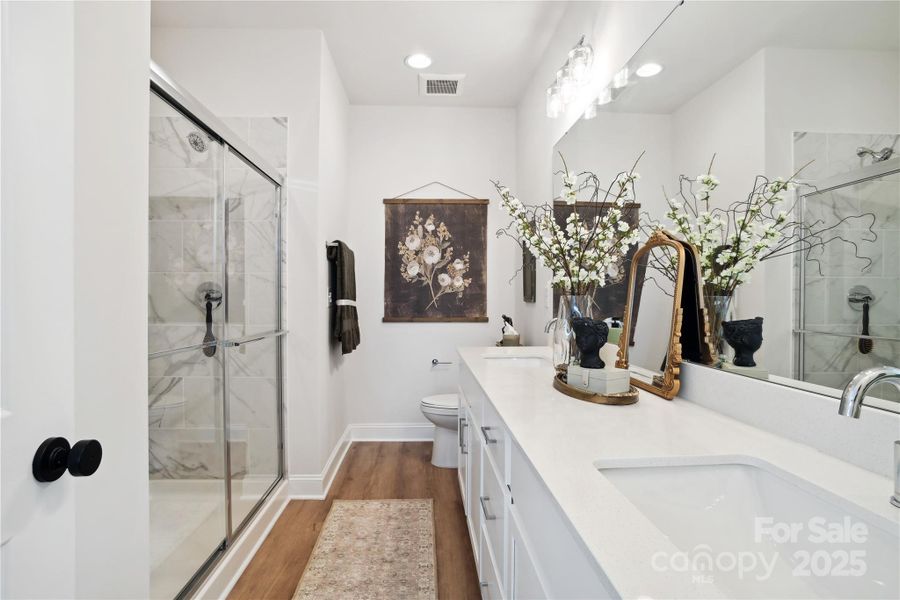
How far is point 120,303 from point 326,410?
1849mm

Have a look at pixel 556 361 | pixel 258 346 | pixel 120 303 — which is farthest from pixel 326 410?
pixel 120 303

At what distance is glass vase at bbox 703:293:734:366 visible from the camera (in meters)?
1.09

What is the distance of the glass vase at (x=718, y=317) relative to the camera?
1090mm

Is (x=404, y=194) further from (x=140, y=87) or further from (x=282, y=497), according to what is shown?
(x=140, y=87)

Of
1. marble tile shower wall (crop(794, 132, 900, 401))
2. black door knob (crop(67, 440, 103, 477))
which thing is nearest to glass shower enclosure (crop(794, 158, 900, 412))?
marble tile shower wall (crop(794, 132, 900, 401))

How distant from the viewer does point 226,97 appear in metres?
2.36

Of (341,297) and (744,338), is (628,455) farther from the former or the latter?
(341,297)

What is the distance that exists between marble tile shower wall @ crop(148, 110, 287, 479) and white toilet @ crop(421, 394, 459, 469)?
3.08ft

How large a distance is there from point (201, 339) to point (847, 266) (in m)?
1.89

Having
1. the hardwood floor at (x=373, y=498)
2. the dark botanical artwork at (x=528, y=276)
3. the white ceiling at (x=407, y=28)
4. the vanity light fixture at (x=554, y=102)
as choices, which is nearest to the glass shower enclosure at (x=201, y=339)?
the hardwood floor at (x=373, y=498)

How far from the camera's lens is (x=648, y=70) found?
139 centimetres

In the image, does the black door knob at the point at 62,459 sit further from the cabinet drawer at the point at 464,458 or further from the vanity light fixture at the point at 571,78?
the vanity light fixture at the point at 571,78

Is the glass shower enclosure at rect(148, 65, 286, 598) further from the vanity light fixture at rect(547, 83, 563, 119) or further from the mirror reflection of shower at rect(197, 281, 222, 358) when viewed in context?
the vanity light fixture at rect(547, 83, 563, 119)

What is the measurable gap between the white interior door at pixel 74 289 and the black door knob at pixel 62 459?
0.01m
